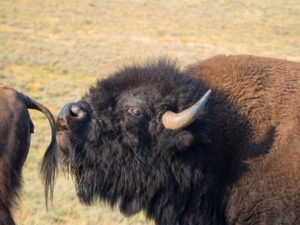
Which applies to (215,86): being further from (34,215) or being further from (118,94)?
(34,215)

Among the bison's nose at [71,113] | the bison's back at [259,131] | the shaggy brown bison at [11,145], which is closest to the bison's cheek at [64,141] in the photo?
the bison's nose at [71,113]

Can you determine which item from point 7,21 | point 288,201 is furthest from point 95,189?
point 7,21

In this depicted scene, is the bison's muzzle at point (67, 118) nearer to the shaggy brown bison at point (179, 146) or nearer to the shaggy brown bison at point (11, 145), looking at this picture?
the shaggy brown bison at point (179, 146)

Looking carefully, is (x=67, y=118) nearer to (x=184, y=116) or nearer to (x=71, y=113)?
(x=71, y=113)

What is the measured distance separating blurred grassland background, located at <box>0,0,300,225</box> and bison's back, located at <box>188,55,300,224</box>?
308cm

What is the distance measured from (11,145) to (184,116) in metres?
1.91

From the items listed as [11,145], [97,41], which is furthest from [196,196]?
[97,41]

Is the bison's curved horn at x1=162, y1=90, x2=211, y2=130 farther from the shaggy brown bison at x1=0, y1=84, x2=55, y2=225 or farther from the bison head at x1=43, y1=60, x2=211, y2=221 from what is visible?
the shaggy brown bison at x1=0, y1=84, x2=55, y2=225

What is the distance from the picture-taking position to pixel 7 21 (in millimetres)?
27625

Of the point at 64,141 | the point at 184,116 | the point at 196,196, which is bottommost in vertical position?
the point at 196,196

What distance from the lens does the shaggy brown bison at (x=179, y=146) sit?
127 inches

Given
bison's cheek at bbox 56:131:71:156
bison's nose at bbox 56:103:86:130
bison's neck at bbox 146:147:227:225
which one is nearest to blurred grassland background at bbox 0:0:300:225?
bison's neck at bbox 146:147:227:225

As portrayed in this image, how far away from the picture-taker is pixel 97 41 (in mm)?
25484

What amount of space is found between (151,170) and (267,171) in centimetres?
96
